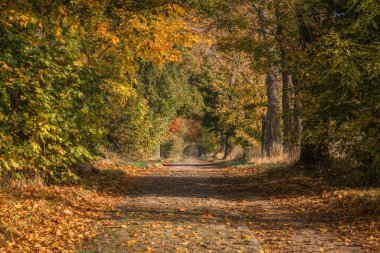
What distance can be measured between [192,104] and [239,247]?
35.2 metres

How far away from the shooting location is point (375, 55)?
11141 mm

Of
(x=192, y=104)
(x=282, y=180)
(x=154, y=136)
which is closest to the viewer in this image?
(x=282, y=180)

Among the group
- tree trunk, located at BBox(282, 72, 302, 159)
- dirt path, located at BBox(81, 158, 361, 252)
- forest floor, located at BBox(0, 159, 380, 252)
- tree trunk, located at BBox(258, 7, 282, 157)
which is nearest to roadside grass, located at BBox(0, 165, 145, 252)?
forest floor, located at BBox(0, 159, 380, 252)

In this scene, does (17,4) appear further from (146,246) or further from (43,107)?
(146,246)

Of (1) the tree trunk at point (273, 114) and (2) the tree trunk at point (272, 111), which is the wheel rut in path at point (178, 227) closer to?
(2) the tree trunk at point (272, 111)

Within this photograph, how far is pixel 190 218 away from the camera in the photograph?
1110 cm

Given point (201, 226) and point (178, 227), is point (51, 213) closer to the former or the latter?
point (178, 227)

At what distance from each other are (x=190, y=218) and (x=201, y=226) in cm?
101

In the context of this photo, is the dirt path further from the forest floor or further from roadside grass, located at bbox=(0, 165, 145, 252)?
roadside grass, located at bbox=(0, 165, 145, 252)

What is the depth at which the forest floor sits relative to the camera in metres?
8.54

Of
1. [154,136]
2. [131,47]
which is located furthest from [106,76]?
[154,136]

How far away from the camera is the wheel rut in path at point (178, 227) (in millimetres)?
8320

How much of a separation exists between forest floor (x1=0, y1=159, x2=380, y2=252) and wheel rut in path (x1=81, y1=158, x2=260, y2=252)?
0.02 meters

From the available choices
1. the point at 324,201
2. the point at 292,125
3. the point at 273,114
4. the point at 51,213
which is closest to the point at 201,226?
the point at 51,213
